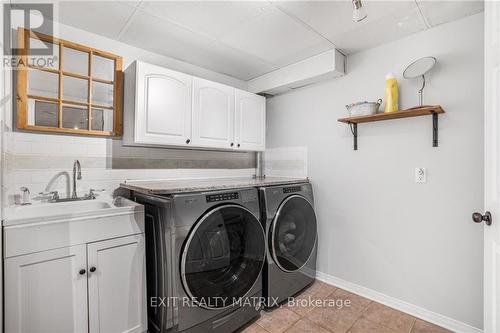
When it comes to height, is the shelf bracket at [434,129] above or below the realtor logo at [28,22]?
below

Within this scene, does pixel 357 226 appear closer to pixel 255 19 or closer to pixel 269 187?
pixel 269 187

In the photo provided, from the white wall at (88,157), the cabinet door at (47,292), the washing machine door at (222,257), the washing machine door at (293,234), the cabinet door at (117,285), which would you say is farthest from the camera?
the washing machine door at (293,234)

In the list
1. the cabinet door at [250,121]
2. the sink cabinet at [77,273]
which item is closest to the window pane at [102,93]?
the sink cabinet at [77,273]

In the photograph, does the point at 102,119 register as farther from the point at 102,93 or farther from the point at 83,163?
the point at 83,163

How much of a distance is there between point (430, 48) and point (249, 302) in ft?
7.81

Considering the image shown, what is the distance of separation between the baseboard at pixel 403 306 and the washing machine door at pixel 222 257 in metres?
0.99

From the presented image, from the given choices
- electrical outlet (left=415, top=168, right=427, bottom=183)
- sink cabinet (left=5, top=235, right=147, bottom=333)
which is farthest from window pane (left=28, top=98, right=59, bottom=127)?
electrical outlet (left=415, top=168, right=427, bottom=183)

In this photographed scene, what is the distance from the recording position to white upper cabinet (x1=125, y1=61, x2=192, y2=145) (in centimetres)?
194

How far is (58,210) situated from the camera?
168 cm

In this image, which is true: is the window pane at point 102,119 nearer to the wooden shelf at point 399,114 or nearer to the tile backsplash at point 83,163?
the tile backsplash at point 83,163

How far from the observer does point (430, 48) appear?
1.91 m

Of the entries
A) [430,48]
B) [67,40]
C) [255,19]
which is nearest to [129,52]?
[67,40]

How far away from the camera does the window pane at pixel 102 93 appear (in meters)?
2.03

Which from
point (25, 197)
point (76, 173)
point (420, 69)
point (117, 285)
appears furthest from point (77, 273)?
point (420, 69)
